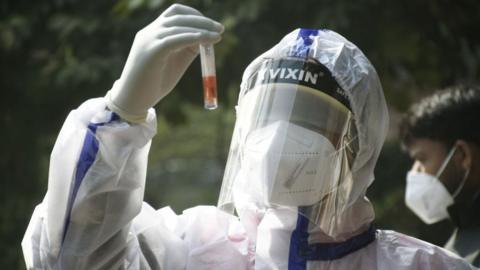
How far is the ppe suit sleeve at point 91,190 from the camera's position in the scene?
181cm

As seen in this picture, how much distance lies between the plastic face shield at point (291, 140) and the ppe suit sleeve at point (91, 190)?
0.96ft

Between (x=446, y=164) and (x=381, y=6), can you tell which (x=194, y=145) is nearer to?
(x=381, y=6)

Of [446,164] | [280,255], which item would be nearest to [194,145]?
[446,164]

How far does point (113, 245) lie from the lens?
1.86 meters

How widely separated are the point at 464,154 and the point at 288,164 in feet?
5.44

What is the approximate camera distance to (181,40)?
178 cm

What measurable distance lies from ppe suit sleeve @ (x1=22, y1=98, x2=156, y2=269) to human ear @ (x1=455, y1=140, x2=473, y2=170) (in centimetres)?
192

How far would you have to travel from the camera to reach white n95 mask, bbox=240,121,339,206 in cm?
198

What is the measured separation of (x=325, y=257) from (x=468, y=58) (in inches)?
124

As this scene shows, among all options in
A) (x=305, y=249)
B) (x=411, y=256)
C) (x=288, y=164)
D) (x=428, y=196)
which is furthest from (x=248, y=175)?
(x=428, y=196)

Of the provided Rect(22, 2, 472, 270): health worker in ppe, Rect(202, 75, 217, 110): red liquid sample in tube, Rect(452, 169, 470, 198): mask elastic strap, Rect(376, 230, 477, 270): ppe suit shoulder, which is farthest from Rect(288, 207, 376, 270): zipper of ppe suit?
Rect(452, 169, 470, 198): mask elastic strap

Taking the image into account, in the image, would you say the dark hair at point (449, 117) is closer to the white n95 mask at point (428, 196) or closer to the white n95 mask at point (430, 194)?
the white n95 mask at point (430, 194)

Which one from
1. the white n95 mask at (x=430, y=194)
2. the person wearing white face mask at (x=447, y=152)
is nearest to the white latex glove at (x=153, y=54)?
the person wearing white face mask at (x=447, y=152)

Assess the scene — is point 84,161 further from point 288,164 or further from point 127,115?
point 288,164
